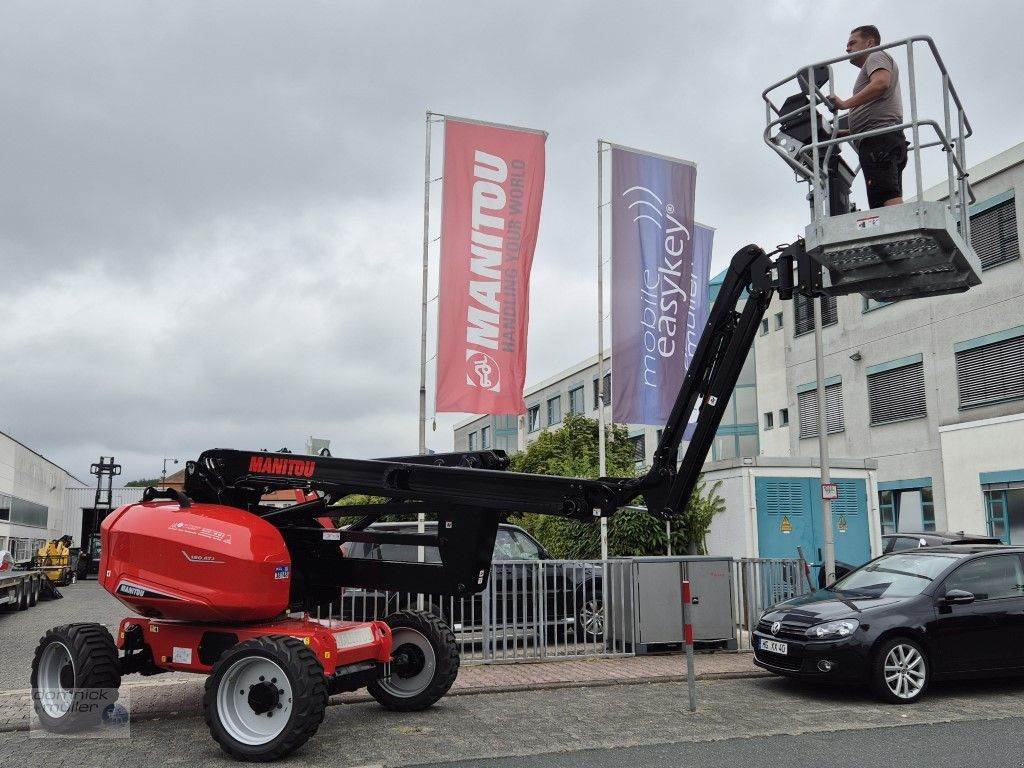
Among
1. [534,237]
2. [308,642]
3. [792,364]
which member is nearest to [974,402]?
[792,364]

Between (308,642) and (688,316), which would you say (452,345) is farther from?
(308,642)

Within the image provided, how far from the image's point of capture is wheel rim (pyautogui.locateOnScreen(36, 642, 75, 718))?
24.6 feet

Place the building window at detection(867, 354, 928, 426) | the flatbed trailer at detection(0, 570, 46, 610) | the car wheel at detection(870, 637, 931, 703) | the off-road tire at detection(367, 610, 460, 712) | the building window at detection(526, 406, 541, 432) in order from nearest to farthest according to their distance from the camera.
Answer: the off-road tire at detection(367, 610, 460, 712), the car wheel at detection(870, 637, 931, 703), the flatbed trailer at detection(0, 570, 46, 610), the building window at detection(867, 354, 928, 426), the building window at detection(526, 406, 541, 432)

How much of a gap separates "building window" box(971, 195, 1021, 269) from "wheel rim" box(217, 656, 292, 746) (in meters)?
23.0

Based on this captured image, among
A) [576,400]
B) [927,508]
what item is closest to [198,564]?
[927,508]

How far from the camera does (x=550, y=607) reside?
11.7 metres

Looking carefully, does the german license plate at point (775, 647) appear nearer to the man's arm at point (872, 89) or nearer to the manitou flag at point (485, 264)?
the manitou flag at point (485, 264)

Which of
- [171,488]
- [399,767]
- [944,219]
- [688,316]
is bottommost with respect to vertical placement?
[399,767]

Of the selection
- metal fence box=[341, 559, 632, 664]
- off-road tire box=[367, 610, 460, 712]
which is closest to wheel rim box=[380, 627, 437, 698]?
off-road tire box=[367, 610, 460, 712]

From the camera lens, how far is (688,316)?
14719 mm

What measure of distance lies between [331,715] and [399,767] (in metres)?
1.91

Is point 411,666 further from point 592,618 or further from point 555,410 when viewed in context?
point 555,410

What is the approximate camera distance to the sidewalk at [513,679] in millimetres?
8406

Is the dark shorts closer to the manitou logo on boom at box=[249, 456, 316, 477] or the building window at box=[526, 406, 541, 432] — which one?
the manitou logo on boom at box=[249, 456, 316, 477]
